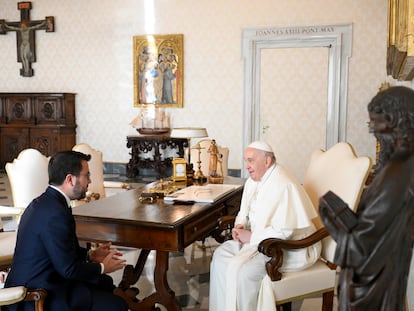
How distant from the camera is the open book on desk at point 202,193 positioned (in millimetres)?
3732

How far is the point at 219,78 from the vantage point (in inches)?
382

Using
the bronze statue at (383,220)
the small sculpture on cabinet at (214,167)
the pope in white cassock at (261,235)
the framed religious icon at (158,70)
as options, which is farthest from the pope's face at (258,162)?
the framed religious icon at (158,70)

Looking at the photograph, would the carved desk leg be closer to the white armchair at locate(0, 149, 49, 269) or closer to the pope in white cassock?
the pope in white cassock

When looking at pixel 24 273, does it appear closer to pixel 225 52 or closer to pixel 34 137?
pixel 225 52

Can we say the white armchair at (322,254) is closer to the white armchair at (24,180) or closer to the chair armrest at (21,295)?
the chair armrest at (21,295)

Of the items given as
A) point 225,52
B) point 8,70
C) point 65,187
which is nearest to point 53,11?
point 8,70

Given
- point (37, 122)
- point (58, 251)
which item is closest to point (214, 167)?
point (58, 251)

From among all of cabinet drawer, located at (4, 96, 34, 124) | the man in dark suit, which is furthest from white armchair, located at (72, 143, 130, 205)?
cabinet drawer, located at (4, 96, 34, 124)

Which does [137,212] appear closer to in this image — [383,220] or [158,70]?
[383,220]

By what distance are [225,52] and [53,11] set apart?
4.08 meters

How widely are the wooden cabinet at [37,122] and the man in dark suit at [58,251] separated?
8103 millimetres

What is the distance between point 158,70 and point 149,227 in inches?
290

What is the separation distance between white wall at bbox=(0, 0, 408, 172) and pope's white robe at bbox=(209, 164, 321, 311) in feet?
20.7

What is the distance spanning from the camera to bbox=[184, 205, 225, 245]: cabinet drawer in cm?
323
